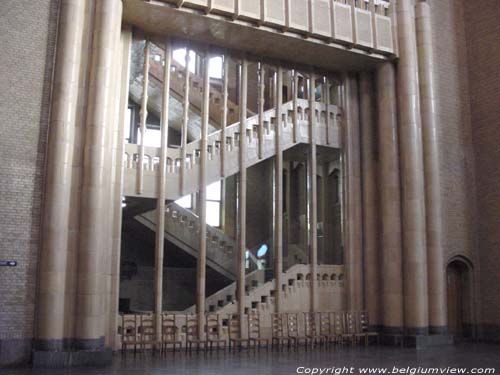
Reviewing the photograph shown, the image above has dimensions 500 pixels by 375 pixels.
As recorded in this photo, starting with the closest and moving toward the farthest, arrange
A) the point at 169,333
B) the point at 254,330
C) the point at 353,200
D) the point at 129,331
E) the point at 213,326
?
1. the point at 129,331
2. the point at 169,333
3. the point at 213,326
4. the point at 254,330
5. the point at 353,200

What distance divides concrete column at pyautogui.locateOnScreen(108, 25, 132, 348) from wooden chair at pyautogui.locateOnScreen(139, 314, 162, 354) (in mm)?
788

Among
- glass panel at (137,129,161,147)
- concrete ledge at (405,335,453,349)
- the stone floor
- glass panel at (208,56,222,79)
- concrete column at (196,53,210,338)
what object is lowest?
the stone floor

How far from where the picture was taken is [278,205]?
63.6 ft

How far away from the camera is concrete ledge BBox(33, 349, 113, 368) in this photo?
13727 millimetres

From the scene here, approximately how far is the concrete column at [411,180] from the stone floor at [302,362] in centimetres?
171

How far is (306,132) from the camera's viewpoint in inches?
815

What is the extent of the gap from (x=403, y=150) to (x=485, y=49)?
558cm

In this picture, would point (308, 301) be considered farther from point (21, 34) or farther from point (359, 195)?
point (21, 34)

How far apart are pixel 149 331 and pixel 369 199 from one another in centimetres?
849

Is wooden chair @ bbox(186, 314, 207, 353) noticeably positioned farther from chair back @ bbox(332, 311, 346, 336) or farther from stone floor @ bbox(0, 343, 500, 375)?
chair back @ bbox(332, 311, 346, 336)

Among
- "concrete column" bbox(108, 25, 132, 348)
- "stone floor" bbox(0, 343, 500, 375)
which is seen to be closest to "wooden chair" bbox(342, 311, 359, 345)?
"stone floor" bbox(0, 343, 500, 375)

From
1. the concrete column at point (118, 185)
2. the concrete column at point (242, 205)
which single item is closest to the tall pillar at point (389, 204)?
the concrete column at point (242, 205)

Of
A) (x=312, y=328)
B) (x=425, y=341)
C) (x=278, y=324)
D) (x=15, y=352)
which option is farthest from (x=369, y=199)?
(x=15, y=352)

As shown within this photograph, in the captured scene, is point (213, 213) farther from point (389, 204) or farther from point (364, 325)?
point (364, 325)
